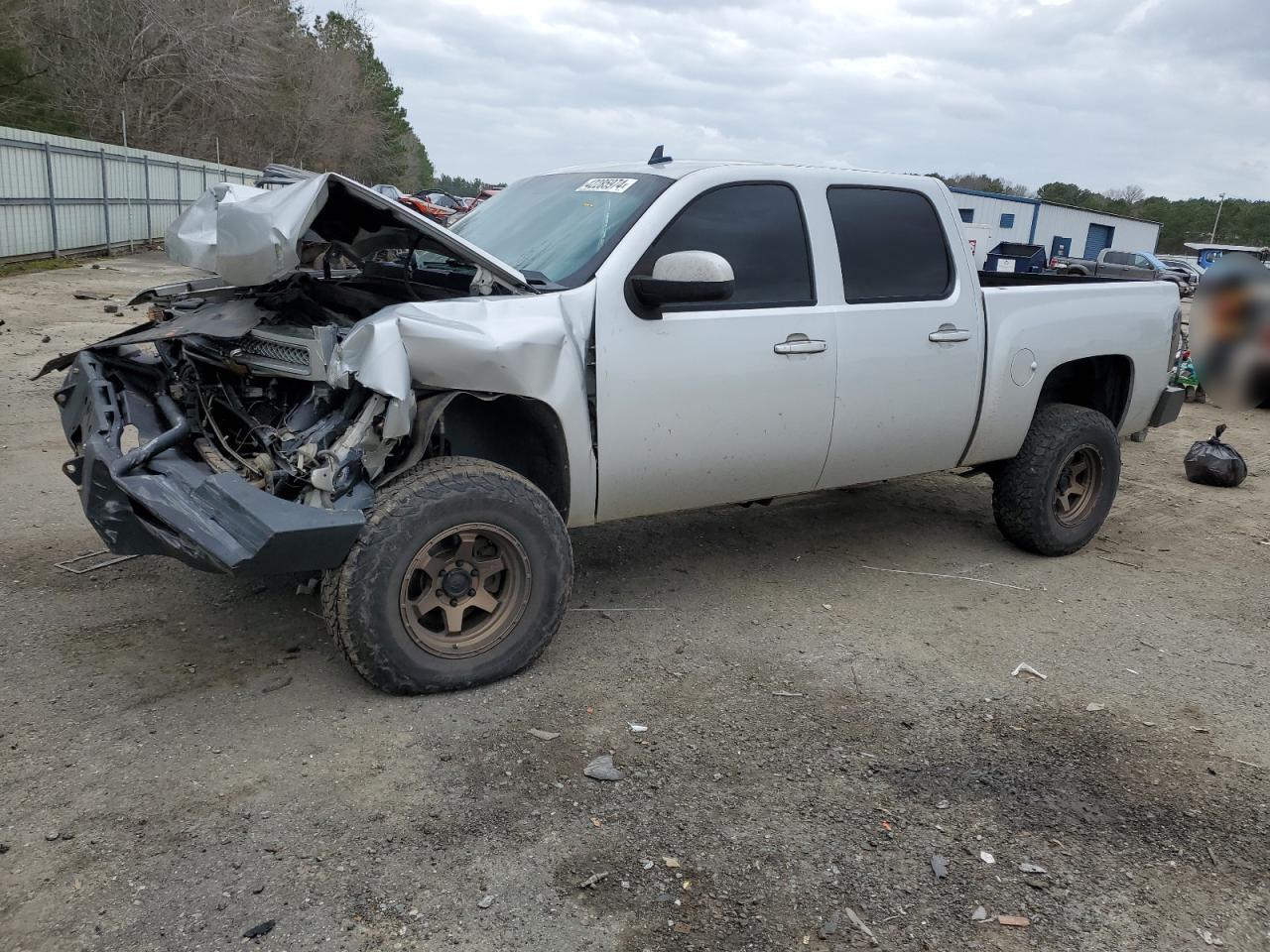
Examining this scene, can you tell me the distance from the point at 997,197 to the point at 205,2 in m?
29.5

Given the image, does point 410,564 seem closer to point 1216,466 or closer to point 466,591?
point 466,591

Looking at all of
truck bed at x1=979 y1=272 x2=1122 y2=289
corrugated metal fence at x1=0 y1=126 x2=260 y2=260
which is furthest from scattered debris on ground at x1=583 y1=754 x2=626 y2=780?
corrugated metal fence at x1=0 y1=126 x2=260 y2=260

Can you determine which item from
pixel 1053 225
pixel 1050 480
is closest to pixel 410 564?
pixel 1050 480

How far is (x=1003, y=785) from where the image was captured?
3307 mm

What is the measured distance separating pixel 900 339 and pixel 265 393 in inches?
111

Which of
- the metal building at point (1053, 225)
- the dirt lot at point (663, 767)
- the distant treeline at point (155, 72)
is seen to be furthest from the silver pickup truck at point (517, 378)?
the metal building at point (1053, 225)

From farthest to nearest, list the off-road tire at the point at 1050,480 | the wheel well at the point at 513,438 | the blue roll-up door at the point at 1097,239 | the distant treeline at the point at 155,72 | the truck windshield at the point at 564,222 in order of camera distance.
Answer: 1. the blue roll-up door at the point at 1097,239
2. the distant treeline at the point at 155,72
3. the off-road tire at the point at 1050,480
4. the truck windshield at the point at 564,222
5. the wheel well at the point at 513,438

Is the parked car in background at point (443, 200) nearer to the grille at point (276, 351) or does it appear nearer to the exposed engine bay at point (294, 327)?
the exposed engine bay at point (294, 327)

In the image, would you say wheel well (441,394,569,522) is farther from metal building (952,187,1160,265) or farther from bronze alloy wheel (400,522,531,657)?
metal building (952,187,1160,265)

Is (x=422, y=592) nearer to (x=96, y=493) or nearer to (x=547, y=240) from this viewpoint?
(x=96, y=493)

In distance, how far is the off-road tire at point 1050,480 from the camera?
17.4 feet

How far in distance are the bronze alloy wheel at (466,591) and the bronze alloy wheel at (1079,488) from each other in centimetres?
337

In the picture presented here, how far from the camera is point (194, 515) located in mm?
3264

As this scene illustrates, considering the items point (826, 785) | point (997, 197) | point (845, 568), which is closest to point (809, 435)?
point (845, 568)
